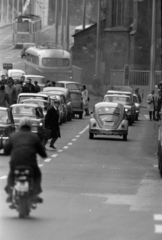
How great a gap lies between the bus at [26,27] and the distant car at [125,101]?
56.9 metres

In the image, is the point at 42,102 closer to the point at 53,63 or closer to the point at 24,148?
the point at 24,148

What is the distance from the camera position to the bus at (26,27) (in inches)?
3974

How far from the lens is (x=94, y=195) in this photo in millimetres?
15555

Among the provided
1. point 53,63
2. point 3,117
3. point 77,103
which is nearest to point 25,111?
point 3,117

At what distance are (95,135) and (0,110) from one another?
38.6 ft

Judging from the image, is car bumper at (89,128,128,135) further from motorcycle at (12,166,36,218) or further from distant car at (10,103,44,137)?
motorcycle at (12,166,36,218)

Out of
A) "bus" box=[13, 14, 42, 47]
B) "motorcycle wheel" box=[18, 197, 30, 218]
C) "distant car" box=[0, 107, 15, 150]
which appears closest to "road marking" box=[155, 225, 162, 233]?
"motorcycle wheel" box=[18, 197, 30, 218]

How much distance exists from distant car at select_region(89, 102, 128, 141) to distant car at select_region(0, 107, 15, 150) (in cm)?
854

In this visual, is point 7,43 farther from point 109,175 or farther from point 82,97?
point 109,175

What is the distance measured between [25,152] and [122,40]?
7413cm

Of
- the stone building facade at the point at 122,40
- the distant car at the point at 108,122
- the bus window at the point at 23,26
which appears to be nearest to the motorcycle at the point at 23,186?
the distant car at the point at 108,122

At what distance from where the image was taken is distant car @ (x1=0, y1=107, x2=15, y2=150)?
76.3ft

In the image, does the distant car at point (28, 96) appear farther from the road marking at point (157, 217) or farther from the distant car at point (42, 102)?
the road marking at point (157, 217)

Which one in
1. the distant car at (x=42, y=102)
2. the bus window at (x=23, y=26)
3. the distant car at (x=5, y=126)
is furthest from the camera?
the bus window at (x=23, y=26)
